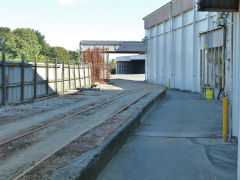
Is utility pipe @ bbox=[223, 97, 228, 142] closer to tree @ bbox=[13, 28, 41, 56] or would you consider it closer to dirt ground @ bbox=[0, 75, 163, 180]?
dirt ground @ bbox=[0, 75, 163, 180]

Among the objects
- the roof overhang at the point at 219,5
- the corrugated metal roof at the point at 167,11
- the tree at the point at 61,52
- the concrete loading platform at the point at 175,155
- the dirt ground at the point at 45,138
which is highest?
the tree at the point at 61,52

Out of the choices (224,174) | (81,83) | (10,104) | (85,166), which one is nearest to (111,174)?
(85,166)

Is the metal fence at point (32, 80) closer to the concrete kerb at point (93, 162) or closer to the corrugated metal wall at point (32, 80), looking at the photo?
the corrugated metal wall at point (32, 80)

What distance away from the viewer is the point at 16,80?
16609 mm

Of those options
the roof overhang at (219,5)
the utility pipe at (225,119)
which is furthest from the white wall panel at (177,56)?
the roof overhang at (219,5)

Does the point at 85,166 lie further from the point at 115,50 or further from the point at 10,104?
the point at 115,50

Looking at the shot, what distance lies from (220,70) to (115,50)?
94.6 feet

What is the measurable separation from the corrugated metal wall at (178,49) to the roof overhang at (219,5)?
674 inches

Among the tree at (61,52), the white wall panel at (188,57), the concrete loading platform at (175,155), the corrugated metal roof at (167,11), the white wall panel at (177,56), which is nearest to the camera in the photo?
the concrete loading platform at (175,155)

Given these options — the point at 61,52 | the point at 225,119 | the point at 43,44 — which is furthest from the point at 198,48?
the point at 43,44

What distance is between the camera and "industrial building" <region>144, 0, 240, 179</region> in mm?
8164

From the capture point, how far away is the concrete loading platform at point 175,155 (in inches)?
223

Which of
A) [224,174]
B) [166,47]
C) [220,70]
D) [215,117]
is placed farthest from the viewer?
[166,47]

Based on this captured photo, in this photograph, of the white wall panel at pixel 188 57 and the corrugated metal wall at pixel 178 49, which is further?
the white wall panel at pixel 188 57
